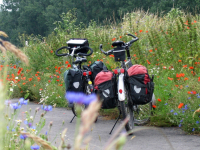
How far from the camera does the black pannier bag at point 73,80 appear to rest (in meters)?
5.32

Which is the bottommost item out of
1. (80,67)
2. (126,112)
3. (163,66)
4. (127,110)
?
(127,110)

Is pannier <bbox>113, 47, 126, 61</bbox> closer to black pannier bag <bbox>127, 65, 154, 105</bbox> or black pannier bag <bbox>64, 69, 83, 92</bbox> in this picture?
black pannier bag <bbox>127, 65, 154, 105</bbox>

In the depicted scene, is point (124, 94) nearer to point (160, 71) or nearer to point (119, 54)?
point (119, 54)

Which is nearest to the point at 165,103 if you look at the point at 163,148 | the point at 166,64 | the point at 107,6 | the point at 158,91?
the point at 158,91

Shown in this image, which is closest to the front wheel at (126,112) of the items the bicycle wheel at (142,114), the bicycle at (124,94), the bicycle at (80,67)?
the bicycle at (124,94)

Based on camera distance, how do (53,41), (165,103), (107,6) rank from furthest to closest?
(107,6), (53,41), (165,103)

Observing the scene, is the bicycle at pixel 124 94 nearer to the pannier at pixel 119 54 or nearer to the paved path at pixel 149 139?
the pannier at pixel 119 54

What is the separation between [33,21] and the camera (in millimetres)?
64875

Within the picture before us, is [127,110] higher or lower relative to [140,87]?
lower

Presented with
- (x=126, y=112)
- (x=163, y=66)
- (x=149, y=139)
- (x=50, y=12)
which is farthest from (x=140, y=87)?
(x=50, y=12)

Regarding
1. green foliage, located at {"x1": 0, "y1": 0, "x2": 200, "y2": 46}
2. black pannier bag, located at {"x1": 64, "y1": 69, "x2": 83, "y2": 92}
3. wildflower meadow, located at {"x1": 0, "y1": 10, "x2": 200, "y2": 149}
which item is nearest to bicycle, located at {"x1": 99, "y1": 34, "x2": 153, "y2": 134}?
wildflower meadow, located at {"x1": 0, "y1": 10, "x2": 200, "y2": 149}

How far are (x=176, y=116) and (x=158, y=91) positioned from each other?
3.52 ft

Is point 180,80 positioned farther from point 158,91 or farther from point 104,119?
point 104,119

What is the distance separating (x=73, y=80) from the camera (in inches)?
211
